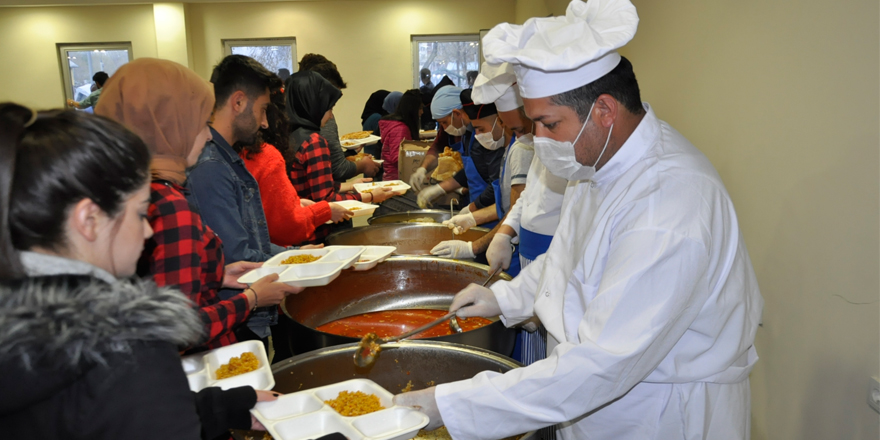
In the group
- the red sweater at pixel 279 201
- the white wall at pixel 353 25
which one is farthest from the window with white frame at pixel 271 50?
the red sweater at pixel 279 201

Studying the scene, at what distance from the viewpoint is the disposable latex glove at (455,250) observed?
215 cm

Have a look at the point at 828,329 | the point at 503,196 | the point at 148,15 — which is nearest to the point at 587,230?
the point at 828,329

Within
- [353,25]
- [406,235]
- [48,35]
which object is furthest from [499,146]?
[48,35]

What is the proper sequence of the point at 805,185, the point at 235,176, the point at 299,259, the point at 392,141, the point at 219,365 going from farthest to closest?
the point at 392,141 → the point at 299,259 → the point at 235,176 → the point at 805,185 → the point at 219,365

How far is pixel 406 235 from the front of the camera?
250 cm

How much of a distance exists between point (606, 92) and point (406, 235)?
1.57m

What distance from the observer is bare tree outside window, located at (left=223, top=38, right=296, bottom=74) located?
339 inches

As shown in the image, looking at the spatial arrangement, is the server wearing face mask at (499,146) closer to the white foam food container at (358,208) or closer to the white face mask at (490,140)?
the white face mask at (490,140)

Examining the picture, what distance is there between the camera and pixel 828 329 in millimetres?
1252

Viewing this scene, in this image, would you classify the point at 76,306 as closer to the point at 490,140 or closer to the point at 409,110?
the point at 490,140

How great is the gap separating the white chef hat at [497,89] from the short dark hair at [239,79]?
0.67 m

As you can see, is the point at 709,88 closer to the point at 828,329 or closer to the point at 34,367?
the point at 828,329

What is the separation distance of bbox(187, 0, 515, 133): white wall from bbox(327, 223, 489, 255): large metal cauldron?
6483mm

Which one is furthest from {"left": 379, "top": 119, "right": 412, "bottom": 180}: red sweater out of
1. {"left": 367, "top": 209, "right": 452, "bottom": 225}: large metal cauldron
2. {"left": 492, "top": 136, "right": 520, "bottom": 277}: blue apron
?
{"left": 492, "top": 136, "right": 520, "bottom": 277}: blue apron
